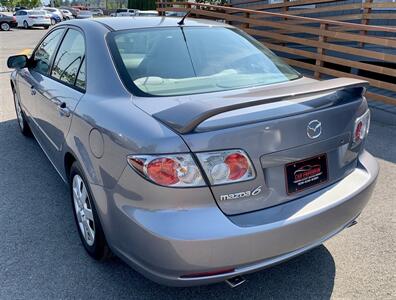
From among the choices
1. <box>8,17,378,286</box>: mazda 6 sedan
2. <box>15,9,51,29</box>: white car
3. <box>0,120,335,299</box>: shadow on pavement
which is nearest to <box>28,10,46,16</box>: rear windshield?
<box>15,9,51,29</box>: white car

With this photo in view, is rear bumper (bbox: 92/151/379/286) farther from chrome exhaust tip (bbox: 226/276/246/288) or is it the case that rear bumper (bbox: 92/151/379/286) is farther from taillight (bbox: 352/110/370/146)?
taillight (bbox: 352/110/370/146)

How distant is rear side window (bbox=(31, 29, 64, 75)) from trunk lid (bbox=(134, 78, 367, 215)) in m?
1.91

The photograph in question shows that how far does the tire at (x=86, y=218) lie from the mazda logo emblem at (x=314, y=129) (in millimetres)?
1355

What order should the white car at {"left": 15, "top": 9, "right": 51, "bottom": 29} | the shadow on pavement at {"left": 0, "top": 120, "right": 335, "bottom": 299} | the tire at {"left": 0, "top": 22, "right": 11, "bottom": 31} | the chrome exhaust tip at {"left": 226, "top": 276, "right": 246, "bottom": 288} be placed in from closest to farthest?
the chrome exhaust tip at {"left": 226, "top": 276, "right": 246, "bottom": 288}
the shadow on pavement at {"left": 0, "top": 120, "right": 335, "bottom": 299}
the tire at {"left": 0, "top": 22, "right": 11, "bottom": 31}
the white car at {"left": 15, "top": 9, "right": 51, "bottom": 29}

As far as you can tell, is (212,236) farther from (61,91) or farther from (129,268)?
(61,91)

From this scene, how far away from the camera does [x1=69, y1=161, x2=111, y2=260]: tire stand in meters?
2.60

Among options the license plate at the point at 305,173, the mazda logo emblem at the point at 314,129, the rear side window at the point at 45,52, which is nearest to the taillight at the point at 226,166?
the license plate at the point at 305,173

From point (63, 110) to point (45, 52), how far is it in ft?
4.79

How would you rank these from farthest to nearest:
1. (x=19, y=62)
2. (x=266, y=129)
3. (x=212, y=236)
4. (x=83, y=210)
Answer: (x=19, y=62) < (x=83, y=210) < (x=266, y=129) < (x=212, y=236)

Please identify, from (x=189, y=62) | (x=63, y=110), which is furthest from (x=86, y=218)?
(x=189, y=62)

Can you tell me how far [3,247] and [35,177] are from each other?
1327 millimetres

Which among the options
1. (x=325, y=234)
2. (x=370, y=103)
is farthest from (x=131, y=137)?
(x=370, y=103)

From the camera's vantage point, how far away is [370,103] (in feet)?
22.8

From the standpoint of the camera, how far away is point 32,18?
34062 millimetres
